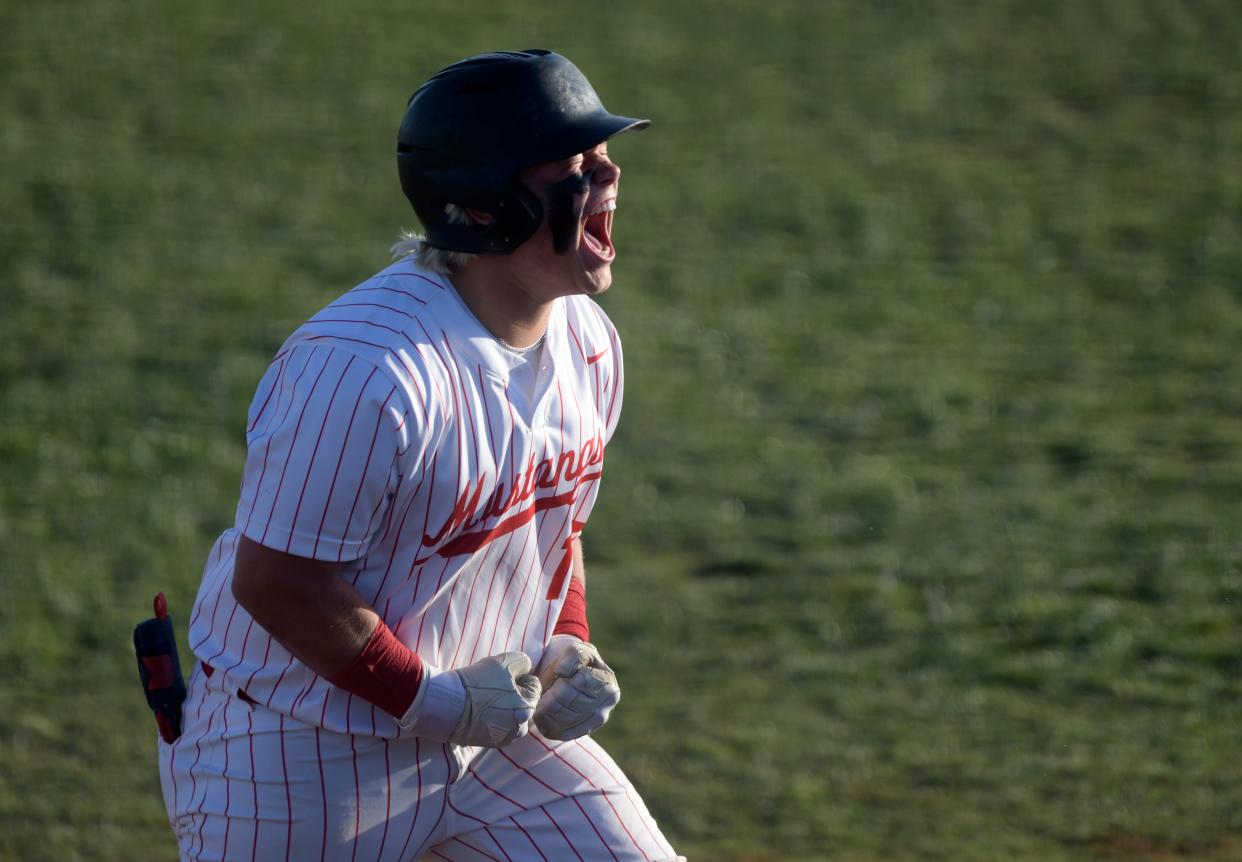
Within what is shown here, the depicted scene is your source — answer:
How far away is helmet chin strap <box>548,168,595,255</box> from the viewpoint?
111 inches

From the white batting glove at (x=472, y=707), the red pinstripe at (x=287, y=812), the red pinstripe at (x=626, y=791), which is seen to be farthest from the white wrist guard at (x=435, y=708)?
the red pinstripe at (x=626, y=791)

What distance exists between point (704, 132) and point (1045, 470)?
16.4ft

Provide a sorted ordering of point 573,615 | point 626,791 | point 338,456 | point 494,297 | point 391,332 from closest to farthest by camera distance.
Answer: point 338,456, point 391,332, point 494,297, point 626,791, point 573,615

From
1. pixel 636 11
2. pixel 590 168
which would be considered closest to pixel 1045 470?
pixel 590 168

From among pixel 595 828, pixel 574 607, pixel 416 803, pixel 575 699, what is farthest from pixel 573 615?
pixel 416 803

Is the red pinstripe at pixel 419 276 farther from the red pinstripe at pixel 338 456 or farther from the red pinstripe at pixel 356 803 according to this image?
the red pinstripe at pixel 356 803

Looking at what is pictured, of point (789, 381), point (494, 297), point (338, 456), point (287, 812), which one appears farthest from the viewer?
point (789, 381)

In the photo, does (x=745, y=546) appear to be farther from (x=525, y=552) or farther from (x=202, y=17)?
(x=202, y=17)

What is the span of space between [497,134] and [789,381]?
5.37 metres

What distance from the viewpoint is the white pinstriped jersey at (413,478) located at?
2592 mm

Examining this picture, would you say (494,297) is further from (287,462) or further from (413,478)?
(287,462)

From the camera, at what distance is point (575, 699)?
299 cm

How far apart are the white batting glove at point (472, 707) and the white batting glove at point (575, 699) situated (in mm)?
136

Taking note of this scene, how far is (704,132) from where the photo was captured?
11.4 metres
